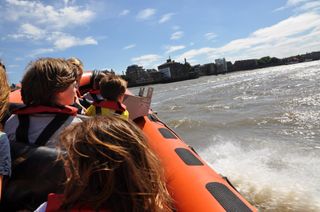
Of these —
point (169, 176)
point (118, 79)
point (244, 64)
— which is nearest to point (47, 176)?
point (169, 176)

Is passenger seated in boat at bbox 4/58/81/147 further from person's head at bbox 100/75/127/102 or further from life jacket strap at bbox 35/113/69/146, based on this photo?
person's head at bbox 100/75/127/102

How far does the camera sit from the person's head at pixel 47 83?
1.43m

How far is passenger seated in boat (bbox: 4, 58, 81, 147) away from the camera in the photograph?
1.41m

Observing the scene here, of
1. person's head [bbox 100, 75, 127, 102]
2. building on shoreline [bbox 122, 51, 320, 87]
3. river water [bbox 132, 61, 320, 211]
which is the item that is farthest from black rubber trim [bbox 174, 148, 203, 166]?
building on shoreline [bbox 122, 51, 320, 87]

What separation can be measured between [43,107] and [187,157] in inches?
41.5

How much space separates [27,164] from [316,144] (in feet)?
14.7

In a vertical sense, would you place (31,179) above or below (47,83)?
below

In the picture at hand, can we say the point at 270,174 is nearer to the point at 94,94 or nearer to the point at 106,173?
the point at 94,94

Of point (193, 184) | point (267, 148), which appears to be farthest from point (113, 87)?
point (267, 148)

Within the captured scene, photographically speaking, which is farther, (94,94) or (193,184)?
(94,94)

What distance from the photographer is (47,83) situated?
1.43 meters

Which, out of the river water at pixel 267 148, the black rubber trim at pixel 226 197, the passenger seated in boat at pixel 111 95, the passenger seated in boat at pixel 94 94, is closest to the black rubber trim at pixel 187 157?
the black rubber trim at pixel 226 197

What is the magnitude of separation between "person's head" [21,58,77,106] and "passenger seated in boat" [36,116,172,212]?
60 cm

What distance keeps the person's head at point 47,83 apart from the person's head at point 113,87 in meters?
1.03
